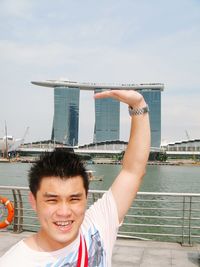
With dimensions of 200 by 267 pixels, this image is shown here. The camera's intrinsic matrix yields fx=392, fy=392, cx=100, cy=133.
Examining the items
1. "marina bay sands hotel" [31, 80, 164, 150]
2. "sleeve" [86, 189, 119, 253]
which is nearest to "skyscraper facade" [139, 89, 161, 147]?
"marina bay sands hotel" [31, 80, 164, 150]

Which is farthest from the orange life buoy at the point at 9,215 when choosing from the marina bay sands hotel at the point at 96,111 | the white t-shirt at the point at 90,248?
the marina bay sands hotel at the point at 96,111

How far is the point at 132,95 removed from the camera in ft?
5.78

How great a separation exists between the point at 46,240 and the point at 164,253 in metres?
4.55

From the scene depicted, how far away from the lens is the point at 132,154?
1.77 meters

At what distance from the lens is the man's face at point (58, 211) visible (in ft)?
4.61

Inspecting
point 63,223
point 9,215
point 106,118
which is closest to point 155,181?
point 9,215

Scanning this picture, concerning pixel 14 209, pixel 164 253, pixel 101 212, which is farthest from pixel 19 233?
pixel 101 212

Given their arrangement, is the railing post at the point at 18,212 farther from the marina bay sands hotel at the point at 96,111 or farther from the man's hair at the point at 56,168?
the marina bay sands hotel at the point at 96,111

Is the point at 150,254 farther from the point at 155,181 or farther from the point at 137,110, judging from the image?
the point at 155,181

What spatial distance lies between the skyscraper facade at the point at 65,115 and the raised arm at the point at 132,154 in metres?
152

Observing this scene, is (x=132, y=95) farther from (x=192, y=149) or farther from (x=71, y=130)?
(x=71, y=130)

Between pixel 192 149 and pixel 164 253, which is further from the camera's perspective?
pixel 192 149

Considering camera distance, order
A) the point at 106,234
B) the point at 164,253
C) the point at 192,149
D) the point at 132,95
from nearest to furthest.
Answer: the point at 106,234
the point at 132,95
the point at 164,253
the point at 192,149

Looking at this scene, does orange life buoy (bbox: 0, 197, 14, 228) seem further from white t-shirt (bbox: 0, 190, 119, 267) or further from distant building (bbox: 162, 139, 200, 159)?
distant building (bbox: 162, 139, 200, 159)
